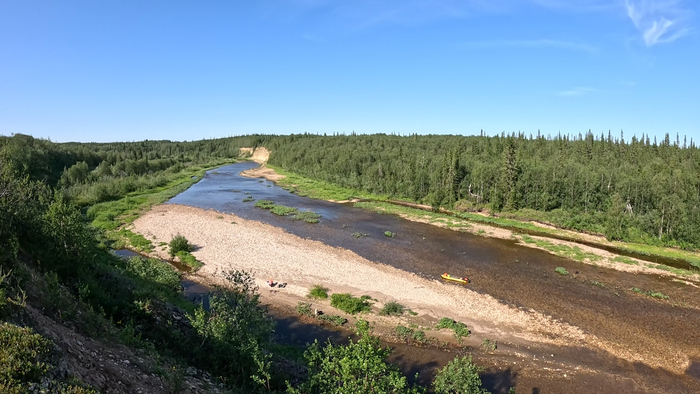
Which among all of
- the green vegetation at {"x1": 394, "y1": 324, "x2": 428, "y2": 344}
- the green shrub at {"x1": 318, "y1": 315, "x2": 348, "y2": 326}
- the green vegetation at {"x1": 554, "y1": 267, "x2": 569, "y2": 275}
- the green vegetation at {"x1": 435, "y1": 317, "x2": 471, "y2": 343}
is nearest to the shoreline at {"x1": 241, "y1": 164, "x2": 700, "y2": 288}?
the green vegetation at {"x1": 554, "y1": 267, "x2": 569, "y2": 275}

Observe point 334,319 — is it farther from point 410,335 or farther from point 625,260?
point 625,260

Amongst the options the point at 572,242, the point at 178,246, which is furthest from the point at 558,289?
the point at 178,246

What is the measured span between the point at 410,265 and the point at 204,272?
1891 cm

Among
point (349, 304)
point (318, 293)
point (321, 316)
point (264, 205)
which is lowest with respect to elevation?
point (321, 316)

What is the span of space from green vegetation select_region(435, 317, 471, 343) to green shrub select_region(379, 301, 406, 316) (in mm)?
2708

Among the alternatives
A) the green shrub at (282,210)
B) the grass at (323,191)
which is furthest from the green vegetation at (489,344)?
the grass at (323,191)

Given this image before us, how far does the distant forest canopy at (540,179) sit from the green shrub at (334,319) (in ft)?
105

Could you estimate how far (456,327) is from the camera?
76.4 ft

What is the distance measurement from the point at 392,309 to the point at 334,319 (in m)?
4.10

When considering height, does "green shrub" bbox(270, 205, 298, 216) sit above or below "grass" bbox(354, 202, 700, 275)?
above

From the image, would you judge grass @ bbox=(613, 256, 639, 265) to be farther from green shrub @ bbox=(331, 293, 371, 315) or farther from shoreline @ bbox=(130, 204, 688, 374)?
green shrub @ bbox=(331, 293, 371, 315)

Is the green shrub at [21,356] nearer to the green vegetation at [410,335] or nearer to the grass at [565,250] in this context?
the green vegetation at [410,335]

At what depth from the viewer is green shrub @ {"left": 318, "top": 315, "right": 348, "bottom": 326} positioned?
23359mm

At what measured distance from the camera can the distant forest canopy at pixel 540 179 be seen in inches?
1956
